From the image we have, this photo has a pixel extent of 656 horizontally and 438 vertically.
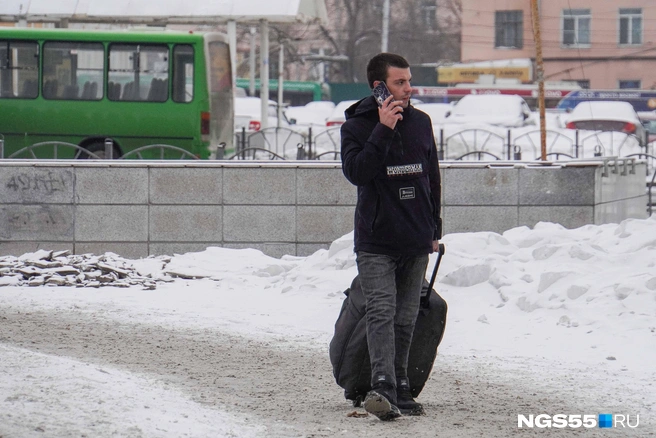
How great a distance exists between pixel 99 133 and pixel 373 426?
15180mm

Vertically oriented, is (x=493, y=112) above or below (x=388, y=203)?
above

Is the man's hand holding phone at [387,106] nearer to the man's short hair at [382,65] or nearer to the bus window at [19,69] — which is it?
the man's short hair at [382,65]

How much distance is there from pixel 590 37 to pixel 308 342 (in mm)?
51717

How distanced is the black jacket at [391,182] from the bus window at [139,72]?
1488 centimetres

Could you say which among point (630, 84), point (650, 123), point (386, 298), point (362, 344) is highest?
point (630, 84)

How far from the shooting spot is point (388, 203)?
16.3 feet

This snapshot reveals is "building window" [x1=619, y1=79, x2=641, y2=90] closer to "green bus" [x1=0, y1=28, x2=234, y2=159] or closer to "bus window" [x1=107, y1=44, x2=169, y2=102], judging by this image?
"green bus" [x1=0, y1=28, x2=234, y2=159]

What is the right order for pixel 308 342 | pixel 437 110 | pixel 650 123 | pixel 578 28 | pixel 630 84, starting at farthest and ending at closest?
1. pixel 578 28
2. pixel 630 84
3. pixel 437 110
4. pixel 650 123
5. pixel 308 342

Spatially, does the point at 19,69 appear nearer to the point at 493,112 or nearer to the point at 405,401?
the point at 405,401

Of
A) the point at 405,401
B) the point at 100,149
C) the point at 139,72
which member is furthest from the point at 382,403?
the point at 139,72

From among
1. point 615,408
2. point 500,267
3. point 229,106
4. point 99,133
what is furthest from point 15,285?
point 229,106

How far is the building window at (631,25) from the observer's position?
56.0 metres

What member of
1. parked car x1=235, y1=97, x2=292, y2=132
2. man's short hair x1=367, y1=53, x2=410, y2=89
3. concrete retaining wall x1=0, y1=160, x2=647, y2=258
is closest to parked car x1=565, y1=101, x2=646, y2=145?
parked car x1=235, y1=97, x2=292, y2=132

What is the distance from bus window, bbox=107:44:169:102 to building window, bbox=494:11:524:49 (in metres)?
40.1
